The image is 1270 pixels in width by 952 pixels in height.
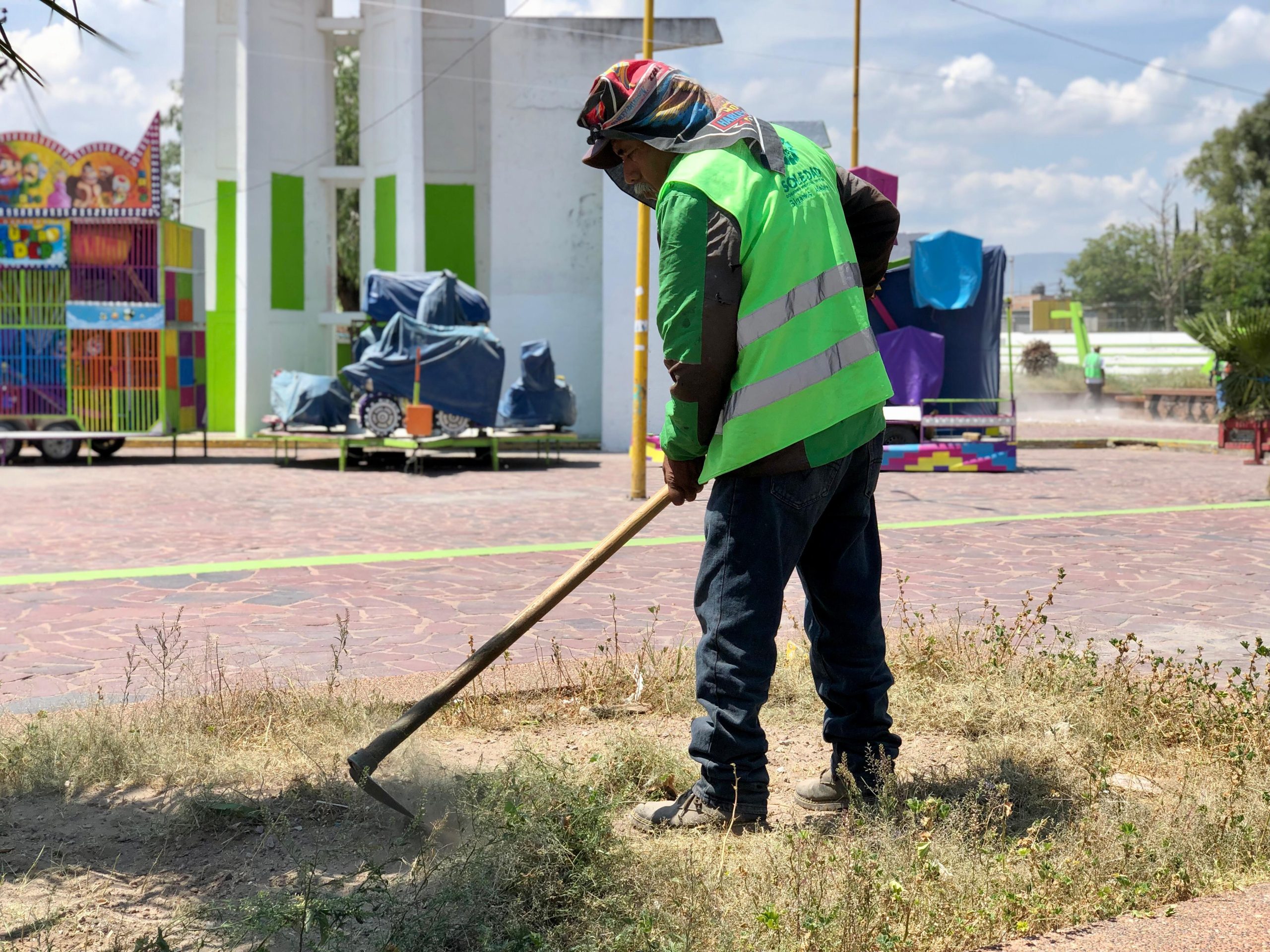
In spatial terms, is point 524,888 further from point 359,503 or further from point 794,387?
point 359,503

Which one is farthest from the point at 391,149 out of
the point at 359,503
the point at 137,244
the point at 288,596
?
the point at 288,596

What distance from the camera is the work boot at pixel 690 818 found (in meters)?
3.47

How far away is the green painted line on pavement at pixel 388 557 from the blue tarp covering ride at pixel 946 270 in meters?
6.52

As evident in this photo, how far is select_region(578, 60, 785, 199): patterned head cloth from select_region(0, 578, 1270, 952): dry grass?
5.68 ft

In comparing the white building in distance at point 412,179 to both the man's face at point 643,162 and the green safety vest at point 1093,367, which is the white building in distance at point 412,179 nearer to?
the man's face at point 643,162

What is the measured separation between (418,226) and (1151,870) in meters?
20.9

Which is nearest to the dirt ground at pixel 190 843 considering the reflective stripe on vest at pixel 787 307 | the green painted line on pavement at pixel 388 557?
the reflective stripe on vest at pixel 787 307

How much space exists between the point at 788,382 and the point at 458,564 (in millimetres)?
5575

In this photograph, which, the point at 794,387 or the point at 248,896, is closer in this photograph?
the point at 248,896

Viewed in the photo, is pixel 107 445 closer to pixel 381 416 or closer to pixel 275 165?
pixel 381 416

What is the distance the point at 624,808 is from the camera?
3738 mm

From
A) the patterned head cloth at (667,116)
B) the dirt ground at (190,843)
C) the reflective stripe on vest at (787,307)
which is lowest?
the dirt ground at (190,843)

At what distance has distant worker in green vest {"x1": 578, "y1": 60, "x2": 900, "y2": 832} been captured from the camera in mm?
3262

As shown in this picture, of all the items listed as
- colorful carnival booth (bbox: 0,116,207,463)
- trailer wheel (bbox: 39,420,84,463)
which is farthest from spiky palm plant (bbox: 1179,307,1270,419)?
trailer wheel (bbox: 39,420,84,463)
